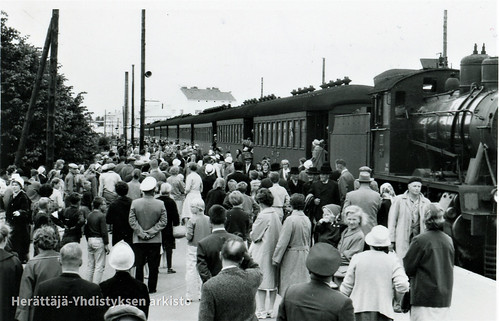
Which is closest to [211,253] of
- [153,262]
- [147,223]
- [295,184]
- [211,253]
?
[211,253]

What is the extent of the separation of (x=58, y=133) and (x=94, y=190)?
52.2 ft

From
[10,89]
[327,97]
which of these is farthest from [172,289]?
[10,89]

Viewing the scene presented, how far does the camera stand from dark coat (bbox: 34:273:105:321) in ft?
17.3

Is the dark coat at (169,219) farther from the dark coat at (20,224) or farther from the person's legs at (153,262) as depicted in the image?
the dark coat at (20,224)

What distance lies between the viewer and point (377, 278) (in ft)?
19.6

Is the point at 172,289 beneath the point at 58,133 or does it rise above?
beneath

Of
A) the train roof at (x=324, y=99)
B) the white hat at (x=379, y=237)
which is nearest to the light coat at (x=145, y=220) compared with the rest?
the white hat at (x=379, y=237)

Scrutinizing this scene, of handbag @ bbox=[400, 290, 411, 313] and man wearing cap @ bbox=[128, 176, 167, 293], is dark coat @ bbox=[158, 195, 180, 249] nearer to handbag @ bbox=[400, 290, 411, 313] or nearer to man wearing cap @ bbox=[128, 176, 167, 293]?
man wearing cap @ bbox=[128, 176, 167, 293]

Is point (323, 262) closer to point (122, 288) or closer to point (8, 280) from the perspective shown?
point (122, 288)

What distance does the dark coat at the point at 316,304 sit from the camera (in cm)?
457

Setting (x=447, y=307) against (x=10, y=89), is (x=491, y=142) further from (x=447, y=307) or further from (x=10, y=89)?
(x=10, y=89)

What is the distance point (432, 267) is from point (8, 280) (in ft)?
13.6

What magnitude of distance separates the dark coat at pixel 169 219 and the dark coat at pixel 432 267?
449 centimetres

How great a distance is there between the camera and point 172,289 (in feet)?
33.2
